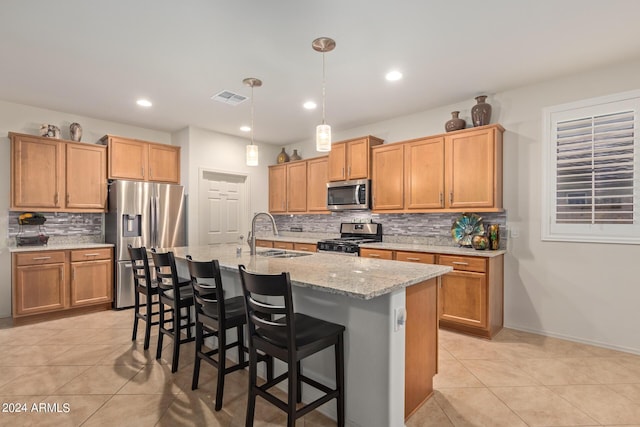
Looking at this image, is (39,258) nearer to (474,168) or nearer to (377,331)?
(377,331)

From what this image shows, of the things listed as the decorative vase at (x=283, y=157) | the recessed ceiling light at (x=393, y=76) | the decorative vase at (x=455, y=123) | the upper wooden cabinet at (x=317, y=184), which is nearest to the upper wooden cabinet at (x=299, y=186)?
the upper wooden cabinet at (x=317, y=184)

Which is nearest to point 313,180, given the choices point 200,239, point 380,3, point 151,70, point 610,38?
point 200,239

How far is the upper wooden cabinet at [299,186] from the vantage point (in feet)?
17.8

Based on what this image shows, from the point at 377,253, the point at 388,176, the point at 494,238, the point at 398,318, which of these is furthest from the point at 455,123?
the point at 398,318

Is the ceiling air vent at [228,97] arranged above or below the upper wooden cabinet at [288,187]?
above

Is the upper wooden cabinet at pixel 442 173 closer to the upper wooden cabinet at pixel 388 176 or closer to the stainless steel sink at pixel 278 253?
the upper wooden cabinet at pixel 388 176

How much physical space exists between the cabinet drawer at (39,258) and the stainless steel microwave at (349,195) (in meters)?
3.60

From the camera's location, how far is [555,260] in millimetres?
3367

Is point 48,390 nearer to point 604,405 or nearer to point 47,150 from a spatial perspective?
point 47,150

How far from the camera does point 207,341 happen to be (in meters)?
3.18

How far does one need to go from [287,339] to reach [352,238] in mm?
3480

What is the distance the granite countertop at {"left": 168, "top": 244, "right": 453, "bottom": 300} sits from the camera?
5.47ft

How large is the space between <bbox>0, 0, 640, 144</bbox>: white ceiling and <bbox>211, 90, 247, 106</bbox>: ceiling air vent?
103 millimetres

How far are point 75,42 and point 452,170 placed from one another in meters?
3.84
